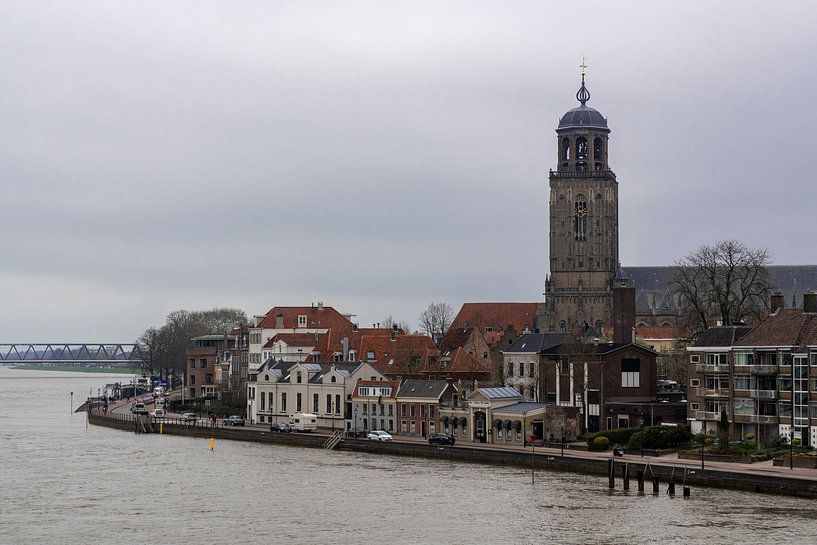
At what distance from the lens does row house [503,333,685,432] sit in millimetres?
96000

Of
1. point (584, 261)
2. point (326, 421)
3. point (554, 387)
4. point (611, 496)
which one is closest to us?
point (611, 496)

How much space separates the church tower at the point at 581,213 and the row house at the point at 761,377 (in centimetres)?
8900

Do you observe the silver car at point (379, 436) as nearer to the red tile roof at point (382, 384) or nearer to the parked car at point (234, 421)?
the red tile roof at point (382, 384)

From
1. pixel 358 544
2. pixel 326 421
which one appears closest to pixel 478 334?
pixel 326 421

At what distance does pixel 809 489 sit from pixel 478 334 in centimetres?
6753

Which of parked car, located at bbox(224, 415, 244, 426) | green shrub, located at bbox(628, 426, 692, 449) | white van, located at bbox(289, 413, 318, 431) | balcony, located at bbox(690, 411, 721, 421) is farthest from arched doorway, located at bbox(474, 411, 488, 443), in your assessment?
parked car, located at bbox(224, 415, 244, 426)

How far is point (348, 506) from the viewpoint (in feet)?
225

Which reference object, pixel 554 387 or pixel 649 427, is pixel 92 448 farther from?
pixel 649 427

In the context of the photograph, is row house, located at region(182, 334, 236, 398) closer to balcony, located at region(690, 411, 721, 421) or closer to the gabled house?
the gabled house

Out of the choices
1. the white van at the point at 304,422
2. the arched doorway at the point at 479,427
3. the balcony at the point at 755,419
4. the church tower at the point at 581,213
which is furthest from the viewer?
the church tower at the point at 581,213

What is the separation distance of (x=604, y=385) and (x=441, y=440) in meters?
14.1

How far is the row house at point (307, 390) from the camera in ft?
376

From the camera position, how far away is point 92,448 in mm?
105312

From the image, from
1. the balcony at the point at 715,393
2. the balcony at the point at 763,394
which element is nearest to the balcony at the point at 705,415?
the balcony at the point at 715,393
